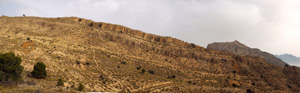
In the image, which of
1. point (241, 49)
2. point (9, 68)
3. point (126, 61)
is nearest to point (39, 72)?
point (9, 68)

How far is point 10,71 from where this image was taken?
754 inches

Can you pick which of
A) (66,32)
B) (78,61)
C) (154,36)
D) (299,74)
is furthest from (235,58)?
(66,32)

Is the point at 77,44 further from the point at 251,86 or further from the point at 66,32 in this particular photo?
the point at 251,86

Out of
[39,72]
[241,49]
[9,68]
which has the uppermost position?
[241,49]

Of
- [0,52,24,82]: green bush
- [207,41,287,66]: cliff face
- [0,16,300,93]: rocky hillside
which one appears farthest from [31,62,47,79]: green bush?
[207,41,287,66]: cliff face

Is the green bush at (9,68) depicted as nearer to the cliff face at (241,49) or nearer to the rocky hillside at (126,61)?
the rocky hillside at (126,61)

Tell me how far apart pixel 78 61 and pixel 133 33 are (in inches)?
1014

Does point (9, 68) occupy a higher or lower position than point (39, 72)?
higher

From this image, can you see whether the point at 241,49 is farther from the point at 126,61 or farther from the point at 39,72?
the point at 39,72

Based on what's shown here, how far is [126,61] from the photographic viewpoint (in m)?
42.9

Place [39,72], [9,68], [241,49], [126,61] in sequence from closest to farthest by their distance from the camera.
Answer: [9,68] → [39,72] → [126,61] → [241,49]

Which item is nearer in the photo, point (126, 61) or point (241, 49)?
point (126, 61)

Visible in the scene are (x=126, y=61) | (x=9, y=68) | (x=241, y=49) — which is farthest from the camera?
(x=241, y=49)

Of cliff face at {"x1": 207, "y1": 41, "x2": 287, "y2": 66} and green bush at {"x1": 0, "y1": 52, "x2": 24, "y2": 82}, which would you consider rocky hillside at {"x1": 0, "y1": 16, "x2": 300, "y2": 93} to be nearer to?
green bush at {"x1": 0, "y1": 52, "x2": 24, "y2": 82}
